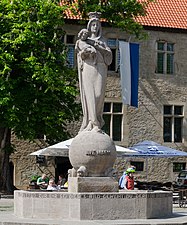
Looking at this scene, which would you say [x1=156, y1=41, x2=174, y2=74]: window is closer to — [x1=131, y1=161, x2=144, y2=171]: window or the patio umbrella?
[x1=131, y1=161, x2=144, y2=171]: window

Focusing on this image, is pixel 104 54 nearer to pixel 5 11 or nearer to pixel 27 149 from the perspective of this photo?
pixel 5 11

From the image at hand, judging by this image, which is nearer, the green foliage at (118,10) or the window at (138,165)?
the green foliage at (118,10)

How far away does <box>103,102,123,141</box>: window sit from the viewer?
132 ft

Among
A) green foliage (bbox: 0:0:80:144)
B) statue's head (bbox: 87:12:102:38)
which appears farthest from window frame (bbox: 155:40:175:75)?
statue's head (bbox: 87:12:102:38)

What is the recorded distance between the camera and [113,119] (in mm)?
40375

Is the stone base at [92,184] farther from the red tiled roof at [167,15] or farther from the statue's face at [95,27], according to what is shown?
the red tiled roof at [167,15]

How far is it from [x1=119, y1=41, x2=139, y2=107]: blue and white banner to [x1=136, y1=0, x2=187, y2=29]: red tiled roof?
7959 mm

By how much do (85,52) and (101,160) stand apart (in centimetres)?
262

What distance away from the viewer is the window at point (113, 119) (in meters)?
40.2

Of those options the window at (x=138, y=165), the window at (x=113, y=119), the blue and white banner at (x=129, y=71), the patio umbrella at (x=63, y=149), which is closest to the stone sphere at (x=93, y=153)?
the patio umbrella at (x=63, y=149)

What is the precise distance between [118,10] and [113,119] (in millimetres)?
7409

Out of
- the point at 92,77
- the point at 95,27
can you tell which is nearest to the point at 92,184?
the point at 92,77

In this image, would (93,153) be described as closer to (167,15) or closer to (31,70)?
(31,70)

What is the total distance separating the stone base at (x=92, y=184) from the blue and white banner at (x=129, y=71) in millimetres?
17299
